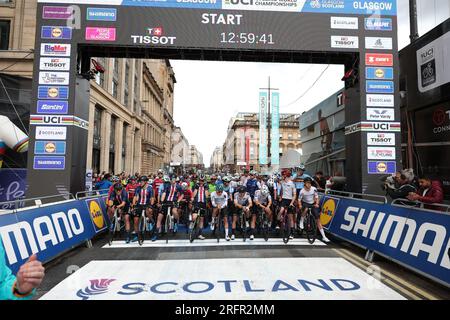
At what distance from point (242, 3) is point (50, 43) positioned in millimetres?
6417

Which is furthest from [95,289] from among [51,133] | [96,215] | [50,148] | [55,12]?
[55,12]

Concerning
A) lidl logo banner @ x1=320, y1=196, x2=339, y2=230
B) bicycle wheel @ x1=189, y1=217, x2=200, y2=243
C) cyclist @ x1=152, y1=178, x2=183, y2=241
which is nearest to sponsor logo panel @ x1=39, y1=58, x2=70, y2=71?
cyclist @ x1=152, y1=178, x2=183, y2=241

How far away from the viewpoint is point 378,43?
942 cm

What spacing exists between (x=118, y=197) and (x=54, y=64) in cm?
481

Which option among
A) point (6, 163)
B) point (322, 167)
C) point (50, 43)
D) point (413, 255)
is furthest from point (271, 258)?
point (322, 167)

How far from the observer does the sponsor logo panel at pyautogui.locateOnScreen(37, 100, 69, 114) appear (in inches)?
345

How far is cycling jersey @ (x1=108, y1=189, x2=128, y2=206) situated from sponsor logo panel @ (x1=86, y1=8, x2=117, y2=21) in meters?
5.64

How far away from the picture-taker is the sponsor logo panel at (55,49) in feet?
29.1

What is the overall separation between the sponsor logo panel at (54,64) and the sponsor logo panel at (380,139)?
10.3 m

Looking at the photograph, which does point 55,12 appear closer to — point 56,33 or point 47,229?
point 56,33

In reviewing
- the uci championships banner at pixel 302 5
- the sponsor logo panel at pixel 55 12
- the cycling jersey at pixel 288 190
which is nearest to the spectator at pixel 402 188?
the cycling jersey at pixel 288 190

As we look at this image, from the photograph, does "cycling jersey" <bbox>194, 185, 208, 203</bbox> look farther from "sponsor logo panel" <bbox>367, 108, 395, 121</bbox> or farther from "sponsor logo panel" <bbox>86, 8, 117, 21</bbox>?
"sponsor logo panel" <bbox>86, 8, 117, 21</bbox>

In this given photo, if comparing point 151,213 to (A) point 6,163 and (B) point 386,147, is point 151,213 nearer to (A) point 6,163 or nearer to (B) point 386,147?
(B) point 386,147
